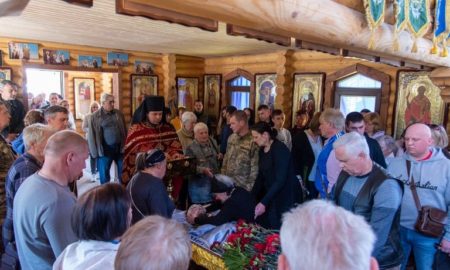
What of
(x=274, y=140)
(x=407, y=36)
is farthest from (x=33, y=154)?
(x=407, y=36)

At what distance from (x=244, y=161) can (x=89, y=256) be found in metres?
2.89

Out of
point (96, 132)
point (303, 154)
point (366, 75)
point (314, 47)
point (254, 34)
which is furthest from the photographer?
point (366, 75)

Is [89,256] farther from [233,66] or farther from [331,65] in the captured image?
[233,66]

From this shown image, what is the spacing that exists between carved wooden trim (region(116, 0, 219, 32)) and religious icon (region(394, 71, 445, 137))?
5283 mm

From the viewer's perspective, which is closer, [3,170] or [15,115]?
[3,170]

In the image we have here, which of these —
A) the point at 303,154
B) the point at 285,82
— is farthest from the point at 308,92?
the point at 303,154

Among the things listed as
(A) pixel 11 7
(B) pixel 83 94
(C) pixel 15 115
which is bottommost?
(C) pixel 15 115

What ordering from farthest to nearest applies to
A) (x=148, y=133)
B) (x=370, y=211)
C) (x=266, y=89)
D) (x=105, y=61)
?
(x=105, y=61), (x=266, y=89), (x=148, y=133), (x=370, y=211)

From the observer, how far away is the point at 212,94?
411 inches

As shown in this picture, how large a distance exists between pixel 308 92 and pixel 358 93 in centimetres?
119

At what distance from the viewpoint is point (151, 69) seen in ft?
31.7

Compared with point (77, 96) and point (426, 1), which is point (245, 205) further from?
point (77, 96)

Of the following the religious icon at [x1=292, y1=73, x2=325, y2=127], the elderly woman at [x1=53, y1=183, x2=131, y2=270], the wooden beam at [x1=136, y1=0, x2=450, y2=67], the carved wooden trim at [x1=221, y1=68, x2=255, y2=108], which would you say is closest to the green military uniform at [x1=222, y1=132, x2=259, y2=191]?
the wooden beam at [x1=136, y1=0, x2=450, y2=67]

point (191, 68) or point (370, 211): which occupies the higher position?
point (191, 68)
